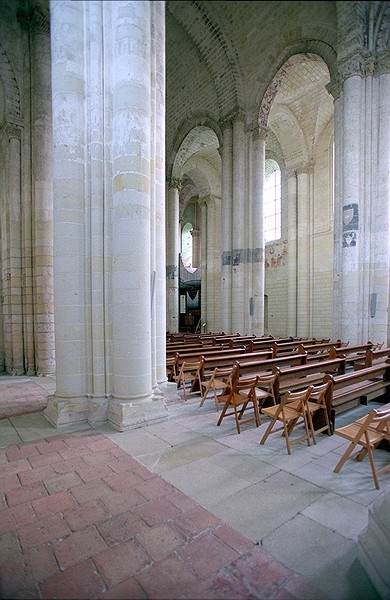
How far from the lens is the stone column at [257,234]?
1278 cm

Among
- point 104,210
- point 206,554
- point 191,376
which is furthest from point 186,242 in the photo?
point 206,554

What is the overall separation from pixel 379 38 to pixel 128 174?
32.0 feet

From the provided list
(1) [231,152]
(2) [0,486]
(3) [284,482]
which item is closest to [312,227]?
(1) [231,152]

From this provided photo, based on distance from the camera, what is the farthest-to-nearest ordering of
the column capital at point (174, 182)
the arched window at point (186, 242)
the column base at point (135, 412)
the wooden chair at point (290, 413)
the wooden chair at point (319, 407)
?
the arched window at point (186, 242) → the column capital at point (174, 182) → the column base at point (135, 412) → the wooden chair at point (319, 407) → the wooden chair at point (290, 413)

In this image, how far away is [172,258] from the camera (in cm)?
1717

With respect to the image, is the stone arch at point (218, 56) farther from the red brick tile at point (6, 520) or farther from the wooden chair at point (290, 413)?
the red brick tile at point (6, 520)

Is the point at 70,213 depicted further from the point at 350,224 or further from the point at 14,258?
the point at 350,224


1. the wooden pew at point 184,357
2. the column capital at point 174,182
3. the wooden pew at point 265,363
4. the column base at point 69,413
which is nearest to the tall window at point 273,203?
the column capital at point 174,182

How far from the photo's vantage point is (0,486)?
9.64 feet

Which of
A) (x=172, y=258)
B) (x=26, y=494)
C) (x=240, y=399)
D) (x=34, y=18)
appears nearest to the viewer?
(x=26, y=494)

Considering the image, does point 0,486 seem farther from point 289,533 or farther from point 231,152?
point 231,152

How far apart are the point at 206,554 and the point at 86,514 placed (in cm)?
105

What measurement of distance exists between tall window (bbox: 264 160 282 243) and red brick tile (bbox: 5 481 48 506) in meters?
17.7

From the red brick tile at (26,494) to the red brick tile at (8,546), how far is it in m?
0.42
